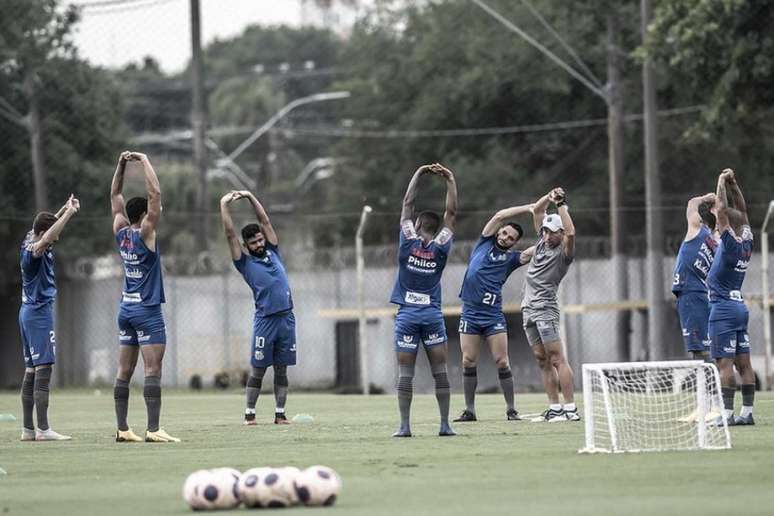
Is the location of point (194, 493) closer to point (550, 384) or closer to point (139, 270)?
point (139, 270)

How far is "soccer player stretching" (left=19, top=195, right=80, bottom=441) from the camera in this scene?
18.1m

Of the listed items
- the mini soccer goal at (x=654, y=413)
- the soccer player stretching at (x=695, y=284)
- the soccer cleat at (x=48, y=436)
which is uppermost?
the soccer player stretching at (x=695, y=284)

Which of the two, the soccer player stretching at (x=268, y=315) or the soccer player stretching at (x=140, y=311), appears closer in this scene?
the soccer player stretching at (x=140, y=311)

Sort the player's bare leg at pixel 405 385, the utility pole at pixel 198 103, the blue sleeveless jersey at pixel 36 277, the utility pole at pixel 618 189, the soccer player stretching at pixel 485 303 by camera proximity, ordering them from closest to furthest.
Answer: the player's bare leg at pixel 405 385 → the blue sleeveless jersey at pixel 36 277 → the soccer player stretching at pixel 485 303 → the utility pole at pixel 618 189 → the utility pole at pixel 198 103

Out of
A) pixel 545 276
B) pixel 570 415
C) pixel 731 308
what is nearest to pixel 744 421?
pixel 731 308

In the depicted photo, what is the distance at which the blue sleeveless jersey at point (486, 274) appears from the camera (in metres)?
19.6

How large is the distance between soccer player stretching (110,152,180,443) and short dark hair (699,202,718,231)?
253 inches

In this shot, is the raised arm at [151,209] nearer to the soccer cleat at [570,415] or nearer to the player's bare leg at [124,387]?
the player's bare leg at [124,387]

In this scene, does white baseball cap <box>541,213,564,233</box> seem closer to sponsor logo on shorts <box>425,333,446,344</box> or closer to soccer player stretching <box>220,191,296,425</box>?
sponsor logo on shorts <box>425,333,446,344</box>

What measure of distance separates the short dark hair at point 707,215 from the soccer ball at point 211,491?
938 centimetres

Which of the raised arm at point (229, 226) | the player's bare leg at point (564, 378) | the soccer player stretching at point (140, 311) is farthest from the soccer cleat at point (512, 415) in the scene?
the soccer player stretching at point (140, 311)

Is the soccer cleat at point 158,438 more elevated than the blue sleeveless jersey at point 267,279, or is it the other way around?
the blue sleeveless jersey at point 267,279

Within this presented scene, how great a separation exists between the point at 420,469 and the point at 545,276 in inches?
277

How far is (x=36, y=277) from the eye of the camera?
60.2ft
